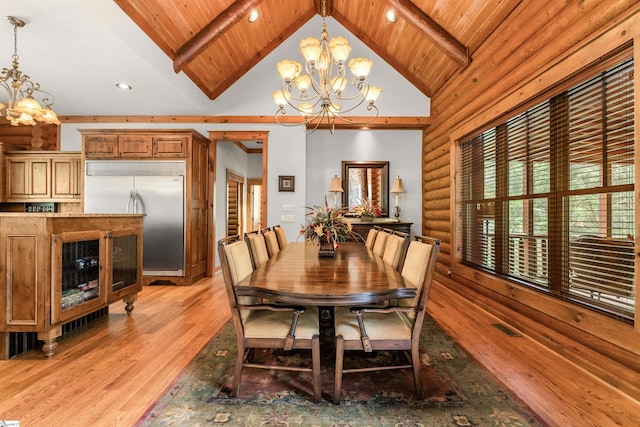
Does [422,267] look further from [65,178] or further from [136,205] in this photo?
[65,178]

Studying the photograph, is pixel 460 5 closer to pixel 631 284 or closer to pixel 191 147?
pixel 631 284

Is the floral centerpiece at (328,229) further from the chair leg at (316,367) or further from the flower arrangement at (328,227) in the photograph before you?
the chair leg at (316,367)

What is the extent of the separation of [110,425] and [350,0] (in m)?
5.37

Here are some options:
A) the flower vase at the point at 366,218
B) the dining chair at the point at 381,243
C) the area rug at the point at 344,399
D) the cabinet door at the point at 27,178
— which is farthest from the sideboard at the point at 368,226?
the cabinet door at the point at 27,178

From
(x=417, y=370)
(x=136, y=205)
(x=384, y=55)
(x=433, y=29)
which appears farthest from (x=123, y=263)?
(x=384, y=55)

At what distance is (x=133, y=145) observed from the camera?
442 cm

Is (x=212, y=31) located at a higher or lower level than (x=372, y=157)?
higher

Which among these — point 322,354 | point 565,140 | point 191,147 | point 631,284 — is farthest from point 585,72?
point 191,147

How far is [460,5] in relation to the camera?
3.38 meters

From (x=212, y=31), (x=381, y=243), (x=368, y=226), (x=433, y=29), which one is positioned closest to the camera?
(x=381, y=243)

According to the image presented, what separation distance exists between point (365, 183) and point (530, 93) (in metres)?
3.37

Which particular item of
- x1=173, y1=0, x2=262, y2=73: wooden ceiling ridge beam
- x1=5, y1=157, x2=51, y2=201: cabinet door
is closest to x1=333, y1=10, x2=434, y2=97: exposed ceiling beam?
x1=173, y1=0, x2=262, y2=73: wooden ceiling ridge beam

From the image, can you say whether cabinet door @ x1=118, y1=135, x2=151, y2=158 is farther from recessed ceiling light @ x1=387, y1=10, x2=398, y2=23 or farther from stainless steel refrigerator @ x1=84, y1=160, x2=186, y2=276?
recessed ceiling light @ x1=387, y1=10, x2=398, y2=23

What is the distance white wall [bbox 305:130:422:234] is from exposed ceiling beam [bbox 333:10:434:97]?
0.90 m
